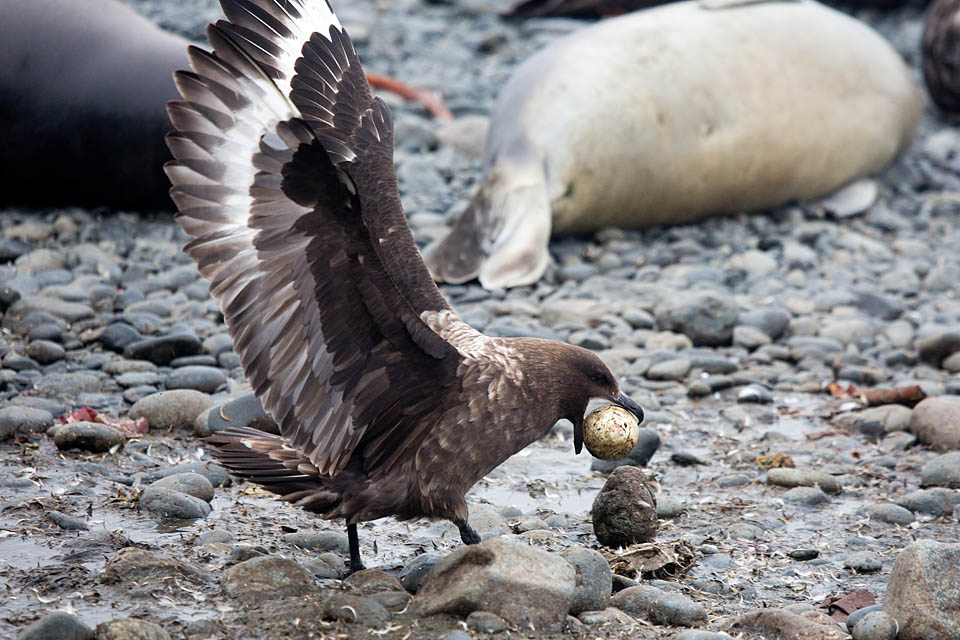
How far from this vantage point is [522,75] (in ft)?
25.5

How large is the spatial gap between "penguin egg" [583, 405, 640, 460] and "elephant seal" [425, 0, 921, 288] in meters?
2.54

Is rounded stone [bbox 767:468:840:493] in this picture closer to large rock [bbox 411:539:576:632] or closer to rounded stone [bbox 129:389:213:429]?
large rock [bbox 411:539:576:632]

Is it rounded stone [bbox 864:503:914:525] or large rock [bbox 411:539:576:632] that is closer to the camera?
large rock [bbox 411:539:576:632]

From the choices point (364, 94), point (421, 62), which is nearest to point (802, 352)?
point (364, 94)

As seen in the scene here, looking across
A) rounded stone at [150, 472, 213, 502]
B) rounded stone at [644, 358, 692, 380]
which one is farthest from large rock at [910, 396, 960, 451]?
rounded stone at [150, 472, 213, 502]

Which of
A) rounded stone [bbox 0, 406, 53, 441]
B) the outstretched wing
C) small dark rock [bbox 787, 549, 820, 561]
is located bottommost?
small dark rock [bbox 787, 549, 820, 561]

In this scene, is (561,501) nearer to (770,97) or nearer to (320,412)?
(320,412)

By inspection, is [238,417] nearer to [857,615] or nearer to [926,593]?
[857,615]

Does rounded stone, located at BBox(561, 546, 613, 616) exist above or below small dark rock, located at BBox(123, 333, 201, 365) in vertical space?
below

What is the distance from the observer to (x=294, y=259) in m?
3.46

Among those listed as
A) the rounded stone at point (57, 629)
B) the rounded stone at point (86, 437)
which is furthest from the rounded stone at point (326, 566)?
Result: the rounded stone at point (86, 437)

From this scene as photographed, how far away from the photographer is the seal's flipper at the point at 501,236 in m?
6.54

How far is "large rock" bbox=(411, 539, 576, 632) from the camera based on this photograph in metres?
3.24

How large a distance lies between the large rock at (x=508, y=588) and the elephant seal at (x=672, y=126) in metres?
3.24
